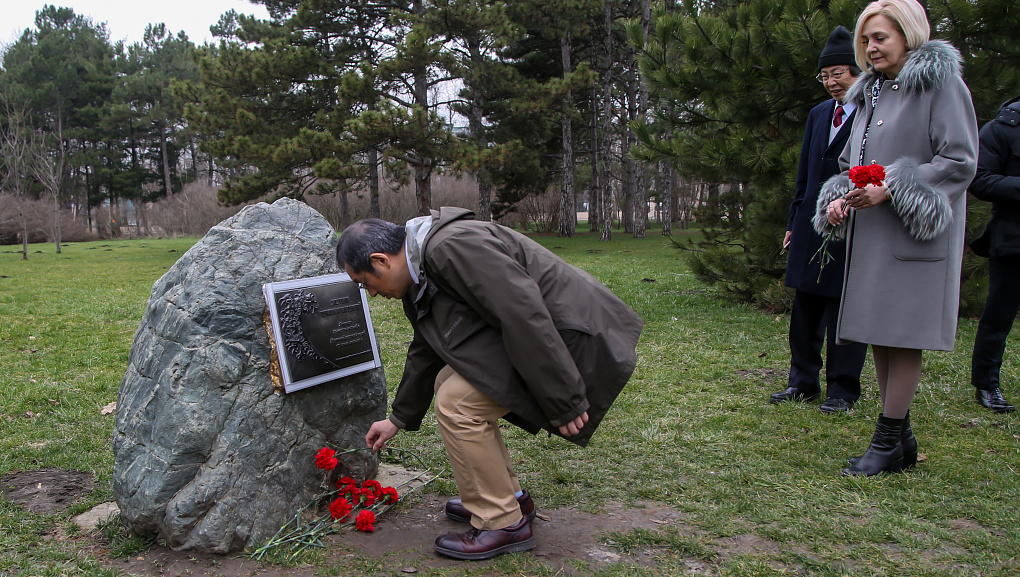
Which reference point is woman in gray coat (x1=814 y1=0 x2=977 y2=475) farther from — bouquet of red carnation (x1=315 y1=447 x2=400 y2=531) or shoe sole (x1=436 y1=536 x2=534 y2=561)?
bouquet of red carnation (x1=315 y1=447 x2=400 y2=531)

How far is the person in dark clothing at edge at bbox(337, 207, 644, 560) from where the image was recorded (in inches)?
90.5

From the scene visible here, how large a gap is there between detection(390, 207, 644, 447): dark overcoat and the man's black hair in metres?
0.15

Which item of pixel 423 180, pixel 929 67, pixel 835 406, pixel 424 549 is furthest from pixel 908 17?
pixel 423 180

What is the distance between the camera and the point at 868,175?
2898 mm

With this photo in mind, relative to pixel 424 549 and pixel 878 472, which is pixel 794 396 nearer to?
pixel 878 472

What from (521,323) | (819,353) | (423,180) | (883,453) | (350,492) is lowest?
(350,492)

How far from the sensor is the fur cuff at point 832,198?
3.17 meters

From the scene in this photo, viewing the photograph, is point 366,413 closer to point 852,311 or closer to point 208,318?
point 208,318

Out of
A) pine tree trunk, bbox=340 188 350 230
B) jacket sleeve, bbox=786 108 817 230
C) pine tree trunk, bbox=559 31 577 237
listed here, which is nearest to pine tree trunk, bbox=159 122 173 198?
pine tree trunk, bbox=340 188 350 230

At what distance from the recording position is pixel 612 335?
99.3 inches

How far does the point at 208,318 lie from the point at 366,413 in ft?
2.72

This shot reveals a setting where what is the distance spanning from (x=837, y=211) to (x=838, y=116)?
1325mm

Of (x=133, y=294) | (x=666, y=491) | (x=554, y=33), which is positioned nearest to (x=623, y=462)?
(x=666, y=491)

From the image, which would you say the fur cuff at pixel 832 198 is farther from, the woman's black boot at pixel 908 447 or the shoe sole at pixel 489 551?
the shoe sole at pixel 489 551
